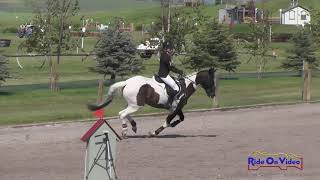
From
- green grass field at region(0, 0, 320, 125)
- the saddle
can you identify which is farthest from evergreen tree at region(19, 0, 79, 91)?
the saddle

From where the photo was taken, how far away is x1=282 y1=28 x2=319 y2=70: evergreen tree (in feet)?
158

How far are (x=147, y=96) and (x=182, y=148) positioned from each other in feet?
7.18

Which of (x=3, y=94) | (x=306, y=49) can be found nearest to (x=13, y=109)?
(x=3, y=94)

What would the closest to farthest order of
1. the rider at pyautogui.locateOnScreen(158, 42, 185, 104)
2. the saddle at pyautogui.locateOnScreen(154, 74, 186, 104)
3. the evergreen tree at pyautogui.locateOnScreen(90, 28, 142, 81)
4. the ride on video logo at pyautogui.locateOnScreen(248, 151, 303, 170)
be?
the ride on video logo at pyautogui.locateOnScreen(248, 151, 303, 170), the rider at pyautogui.locateOnScreen(158, 42, 185, 104), the saddle at pyautogui.locateOnScreen(154, 74, 186, 104), the evergreen tree at pyautogui.locateOnScreen(90, 28, 142, 81)

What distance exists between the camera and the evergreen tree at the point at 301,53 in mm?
48094

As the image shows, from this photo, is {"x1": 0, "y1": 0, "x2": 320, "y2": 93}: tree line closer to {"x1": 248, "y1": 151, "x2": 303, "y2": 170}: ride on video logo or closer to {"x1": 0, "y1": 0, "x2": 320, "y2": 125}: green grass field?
{"x1": 0, "y1": 0, "x2": 320, "y2": 125}: green grass field

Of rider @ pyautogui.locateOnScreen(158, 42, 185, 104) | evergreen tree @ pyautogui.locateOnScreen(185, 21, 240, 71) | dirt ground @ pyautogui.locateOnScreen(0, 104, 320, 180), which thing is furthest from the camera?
evergreen tree @ pyautogui.locateOnScreen(185, 21, 240, 71)

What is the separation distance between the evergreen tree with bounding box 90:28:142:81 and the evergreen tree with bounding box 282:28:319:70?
13.4 m

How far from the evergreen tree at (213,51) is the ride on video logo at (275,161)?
2580cm

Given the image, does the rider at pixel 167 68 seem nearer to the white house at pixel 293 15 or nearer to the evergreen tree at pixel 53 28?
the evergreen tree at pixel 53 28

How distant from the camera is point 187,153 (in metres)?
17.5

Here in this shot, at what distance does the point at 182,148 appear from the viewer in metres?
18.2

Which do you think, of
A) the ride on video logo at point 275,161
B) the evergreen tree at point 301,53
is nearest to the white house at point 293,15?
the evergreen tree at point 301,53

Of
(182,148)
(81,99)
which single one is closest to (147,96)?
(182,148)
